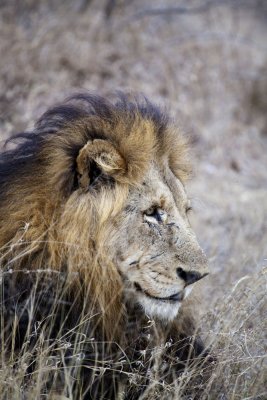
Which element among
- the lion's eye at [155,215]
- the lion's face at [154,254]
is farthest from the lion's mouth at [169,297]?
the lion's eye at [155,215]

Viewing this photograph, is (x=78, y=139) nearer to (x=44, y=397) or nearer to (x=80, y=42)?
(x=44, y=397)

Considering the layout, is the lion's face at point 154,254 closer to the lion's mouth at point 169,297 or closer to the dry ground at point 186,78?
the lion's mouth at point 169,297

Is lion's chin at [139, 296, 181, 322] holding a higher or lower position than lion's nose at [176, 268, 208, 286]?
lower

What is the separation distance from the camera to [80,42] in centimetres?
973

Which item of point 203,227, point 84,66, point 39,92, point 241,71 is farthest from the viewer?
point 241,71

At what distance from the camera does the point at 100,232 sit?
3.64 metres

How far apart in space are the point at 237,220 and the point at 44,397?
4.63 metres

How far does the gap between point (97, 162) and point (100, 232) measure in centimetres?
38

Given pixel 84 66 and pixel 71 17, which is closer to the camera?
pixel 84 66

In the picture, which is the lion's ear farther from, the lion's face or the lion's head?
the lion's face

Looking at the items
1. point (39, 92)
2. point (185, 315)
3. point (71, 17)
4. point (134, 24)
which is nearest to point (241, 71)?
point (134, 24)

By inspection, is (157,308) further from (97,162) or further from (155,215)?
(97,162)

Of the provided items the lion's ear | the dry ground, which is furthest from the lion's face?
the dry ground

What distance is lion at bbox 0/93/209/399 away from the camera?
357cm
